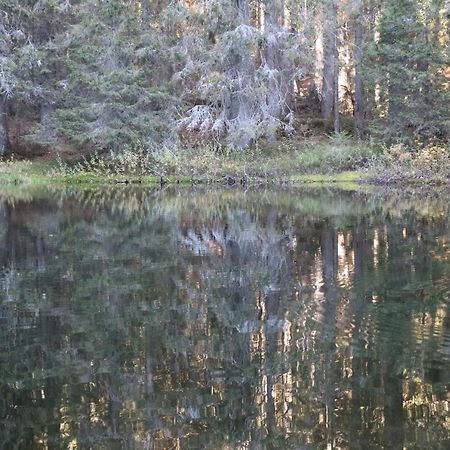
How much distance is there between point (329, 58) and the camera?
32406mm

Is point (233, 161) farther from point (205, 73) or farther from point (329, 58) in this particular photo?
point (329, 58)

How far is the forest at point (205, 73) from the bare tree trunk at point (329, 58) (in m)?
0.10

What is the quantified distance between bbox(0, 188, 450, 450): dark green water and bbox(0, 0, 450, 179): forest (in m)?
15.8

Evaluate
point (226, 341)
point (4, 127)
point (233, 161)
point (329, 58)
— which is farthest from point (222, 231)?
point (4, 127)

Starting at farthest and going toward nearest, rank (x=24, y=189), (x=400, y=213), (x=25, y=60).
Result: 1. (x=25, y=60)
2. (x=24, y=189)
3. (x=400, y=213)

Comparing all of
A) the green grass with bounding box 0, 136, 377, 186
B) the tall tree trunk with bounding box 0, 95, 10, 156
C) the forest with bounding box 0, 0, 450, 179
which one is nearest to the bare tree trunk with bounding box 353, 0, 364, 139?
the forest with bounding box 0, 0, 450, 179

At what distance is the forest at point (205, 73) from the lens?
27.5m

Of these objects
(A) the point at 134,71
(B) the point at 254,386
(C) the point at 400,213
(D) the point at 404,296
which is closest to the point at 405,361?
(B) the point at 254,386

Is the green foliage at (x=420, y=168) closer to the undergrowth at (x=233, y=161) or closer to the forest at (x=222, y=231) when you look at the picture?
the forest at (x=222, y=231)

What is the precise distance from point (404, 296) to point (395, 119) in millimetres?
21061

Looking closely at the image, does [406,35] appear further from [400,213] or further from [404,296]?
[404,296]

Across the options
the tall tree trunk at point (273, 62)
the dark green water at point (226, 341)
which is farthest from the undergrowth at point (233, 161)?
the dark green water at point (226, 341)

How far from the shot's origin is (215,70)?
30.3m

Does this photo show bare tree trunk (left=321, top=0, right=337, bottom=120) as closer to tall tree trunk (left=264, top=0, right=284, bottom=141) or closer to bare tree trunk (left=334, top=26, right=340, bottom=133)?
bare tree trunk (left=334, top=26, right=340, bottom=133)
